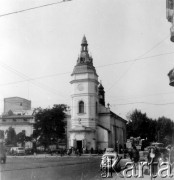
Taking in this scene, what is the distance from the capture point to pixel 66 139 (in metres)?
69.6

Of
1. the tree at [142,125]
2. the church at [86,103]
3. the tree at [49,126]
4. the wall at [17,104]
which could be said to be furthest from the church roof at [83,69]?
the wall at [17,104]

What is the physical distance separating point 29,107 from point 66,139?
40.8 metres

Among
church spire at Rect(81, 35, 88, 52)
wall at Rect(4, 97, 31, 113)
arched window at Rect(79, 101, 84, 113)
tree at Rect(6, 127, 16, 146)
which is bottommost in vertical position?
tree at Rect(6, 127, 16, 146)

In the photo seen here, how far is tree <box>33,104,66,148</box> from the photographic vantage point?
62938 millimetres

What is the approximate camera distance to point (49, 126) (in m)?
62.8

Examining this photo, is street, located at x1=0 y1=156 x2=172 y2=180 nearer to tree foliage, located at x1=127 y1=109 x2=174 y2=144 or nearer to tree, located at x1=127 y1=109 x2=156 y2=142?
tree foliage, located at x1=127 y1=109 x2=174 y2=144

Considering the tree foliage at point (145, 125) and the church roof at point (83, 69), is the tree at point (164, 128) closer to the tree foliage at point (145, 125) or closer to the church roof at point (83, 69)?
the tree foliage at point (145, 125)

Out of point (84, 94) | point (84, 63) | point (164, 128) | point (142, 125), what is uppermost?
point (84, 63)

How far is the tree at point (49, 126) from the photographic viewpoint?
62938 millimetres

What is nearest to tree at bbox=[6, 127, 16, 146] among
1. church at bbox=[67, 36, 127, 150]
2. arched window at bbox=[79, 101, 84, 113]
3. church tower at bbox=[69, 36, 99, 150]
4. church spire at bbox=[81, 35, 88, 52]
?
church at bbox=[67, 36, 127, 150]

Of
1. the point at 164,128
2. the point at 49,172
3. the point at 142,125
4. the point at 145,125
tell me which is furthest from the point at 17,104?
the point at 49,172

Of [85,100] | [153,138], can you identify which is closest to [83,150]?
[85,100]

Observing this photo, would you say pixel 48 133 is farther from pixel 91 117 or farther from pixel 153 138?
pixel 153 138

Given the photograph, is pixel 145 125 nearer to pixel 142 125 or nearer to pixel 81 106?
pixel 142 125
